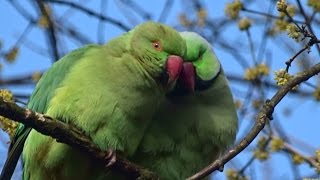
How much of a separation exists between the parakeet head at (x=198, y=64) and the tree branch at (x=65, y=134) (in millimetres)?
503

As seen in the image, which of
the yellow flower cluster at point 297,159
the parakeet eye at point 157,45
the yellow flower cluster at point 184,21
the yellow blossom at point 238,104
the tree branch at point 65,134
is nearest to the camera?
the tree branch at point 65,134

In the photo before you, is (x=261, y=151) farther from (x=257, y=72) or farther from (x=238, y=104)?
(x=238, y=104)

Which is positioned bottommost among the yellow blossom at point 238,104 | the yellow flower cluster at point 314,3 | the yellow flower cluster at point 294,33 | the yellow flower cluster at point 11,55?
the yellow blossom at point 238,104

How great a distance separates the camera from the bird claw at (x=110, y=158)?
320cm

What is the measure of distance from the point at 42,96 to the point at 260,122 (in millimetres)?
1180

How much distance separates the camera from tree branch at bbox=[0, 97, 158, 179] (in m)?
2.66

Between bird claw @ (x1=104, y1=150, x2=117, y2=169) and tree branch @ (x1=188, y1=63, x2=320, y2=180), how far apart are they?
482 millimetres

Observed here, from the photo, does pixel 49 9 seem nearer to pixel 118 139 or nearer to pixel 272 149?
pixel 272 149

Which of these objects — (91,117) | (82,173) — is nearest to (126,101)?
(91,117)

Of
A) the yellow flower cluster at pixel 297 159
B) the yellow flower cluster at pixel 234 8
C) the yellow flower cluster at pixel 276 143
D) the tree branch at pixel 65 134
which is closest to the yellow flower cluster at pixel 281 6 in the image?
the tree branch at pixel 65 134

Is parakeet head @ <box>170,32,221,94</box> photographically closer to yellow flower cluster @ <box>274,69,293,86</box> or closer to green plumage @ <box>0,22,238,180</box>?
green plumage @ <box>0,22,238,180</box>

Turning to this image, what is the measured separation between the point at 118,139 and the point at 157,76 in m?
0.33

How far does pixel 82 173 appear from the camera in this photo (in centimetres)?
344

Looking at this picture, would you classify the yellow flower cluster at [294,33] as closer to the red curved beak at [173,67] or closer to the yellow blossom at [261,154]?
the red curved beak at [173,67]
